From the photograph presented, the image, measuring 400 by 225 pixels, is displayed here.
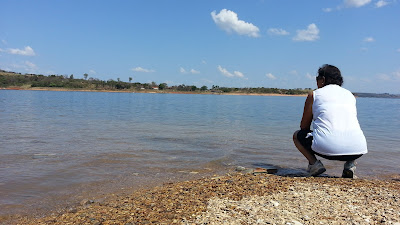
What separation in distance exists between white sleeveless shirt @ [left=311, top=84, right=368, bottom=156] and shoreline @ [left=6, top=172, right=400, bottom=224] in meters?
Result: 0.53

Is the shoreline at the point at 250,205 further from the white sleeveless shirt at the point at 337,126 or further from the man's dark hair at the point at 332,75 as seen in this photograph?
the man's dark hair at the point at 332,75

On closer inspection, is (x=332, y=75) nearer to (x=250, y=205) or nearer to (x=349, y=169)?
(x=349, y=169)

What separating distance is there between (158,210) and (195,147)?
552 cm

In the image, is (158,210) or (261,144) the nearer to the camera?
(158,210)

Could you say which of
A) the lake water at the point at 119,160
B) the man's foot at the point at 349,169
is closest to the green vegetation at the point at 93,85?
the lake water at the point at 119,160

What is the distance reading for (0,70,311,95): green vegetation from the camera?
107m

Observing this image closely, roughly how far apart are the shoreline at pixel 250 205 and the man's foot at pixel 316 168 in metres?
0.44

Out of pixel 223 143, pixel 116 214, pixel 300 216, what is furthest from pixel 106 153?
pixel 300 216

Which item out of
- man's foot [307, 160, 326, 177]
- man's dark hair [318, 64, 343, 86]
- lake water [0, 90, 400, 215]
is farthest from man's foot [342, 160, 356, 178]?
man's dark hair [318, 64, 343, 86]

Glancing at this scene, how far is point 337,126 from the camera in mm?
4316

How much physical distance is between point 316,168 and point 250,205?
2216mm

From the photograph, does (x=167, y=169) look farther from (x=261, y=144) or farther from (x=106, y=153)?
(x=261, y=144)

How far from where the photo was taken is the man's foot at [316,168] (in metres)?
5.04

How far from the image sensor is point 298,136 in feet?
16.5
